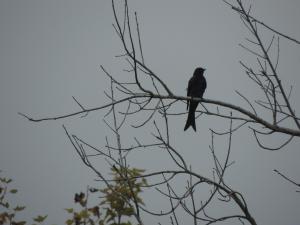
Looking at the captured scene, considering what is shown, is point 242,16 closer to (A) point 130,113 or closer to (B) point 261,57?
(B) point 261,57

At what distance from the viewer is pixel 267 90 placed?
9.23ft

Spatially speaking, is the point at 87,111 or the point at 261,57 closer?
the point at 87,111

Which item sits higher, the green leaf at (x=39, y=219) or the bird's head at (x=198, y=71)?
the bird's head at (x=198, y=71)

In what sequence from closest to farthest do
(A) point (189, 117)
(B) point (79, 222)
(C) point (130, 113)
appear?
(C) point (130, 113), (B) point (79, 222), (A) point (189, 117)

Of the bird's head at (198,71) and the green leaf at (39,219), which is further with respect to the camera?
the bird's head at (198,71)

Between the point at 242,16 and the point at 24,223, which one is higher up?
Answer: the point at 242,16

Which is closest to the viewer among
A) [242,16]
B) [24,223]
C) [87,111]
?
[87,111]

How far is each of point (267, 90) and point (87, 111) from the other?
155 centimetres

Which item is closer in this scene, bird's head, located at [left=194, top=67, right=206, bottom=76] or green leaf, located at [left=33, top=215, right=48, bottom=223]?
green leaf, located at [left=33, top=215, right=48, bottom=223]

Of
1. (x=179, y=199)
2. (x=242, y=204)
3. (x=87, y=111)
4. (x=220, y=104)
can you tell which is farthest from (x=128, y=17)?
(x=242, y=204)

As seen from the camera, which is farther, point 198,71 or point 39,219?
→ point 198,71

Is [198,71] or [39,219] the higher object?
[198,71]

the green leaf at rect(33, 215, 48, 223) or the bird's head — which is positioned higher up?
the bird's head

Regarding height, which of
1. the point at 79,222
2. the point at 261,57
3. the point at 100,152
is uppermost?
the point at 261,57
